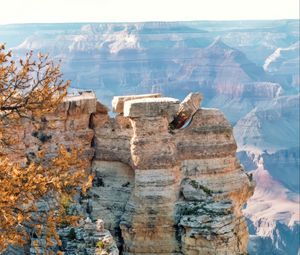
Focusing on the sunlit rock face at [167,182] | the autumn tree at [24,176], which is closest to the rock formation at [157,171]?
the sunlit rock face at [167,182]

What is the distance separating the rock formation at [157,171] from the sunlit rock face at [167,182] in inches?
1.5

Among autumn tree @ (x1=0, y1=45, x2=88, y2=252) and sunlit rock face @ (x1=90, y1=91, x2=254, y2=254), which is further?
sunlit rock face @ (x1=90, y1=91, x2=254, y2=254)

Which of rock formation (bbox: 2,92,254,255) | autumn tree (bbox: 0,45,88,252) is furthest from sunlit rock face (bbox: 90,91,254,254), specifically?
autumn tree (bbox: 0,45,88,252)

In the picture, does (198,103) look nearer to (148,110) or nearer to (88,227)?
(148,110)

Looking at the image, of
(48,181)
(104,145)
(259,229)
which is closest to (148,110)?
(104,145)

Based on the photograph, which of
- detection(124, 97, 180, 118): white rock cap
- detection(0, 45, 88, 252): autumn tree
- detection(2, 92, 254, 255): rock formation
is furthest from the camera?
detection(124, 97, 180, 118): white rock cap

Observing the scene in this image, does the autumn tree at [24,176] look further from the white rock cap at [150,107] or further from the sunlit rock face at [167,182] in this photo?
the sunlit rock face at [167,182]

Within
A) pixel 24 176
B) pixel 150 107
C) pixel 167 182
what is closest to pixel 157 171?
pixel 167 182

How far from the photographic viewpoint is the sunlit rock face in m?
27.3

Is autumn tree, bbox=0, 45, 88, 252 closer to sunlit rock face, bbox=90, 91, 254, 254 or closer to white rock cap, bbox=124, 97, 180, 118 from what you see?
white rock cap, bbox=124, 97, 180, 118

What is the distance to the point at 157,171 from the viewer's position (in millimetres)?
28156

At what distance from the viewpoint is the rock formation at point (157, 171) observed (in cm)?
2756

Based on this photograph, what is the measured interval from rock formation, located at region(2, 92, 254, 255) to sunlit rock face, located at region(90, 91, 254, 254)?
1.5 inches

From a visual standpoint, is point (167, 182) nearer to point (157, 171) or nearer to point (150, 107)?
point (157, 171)
